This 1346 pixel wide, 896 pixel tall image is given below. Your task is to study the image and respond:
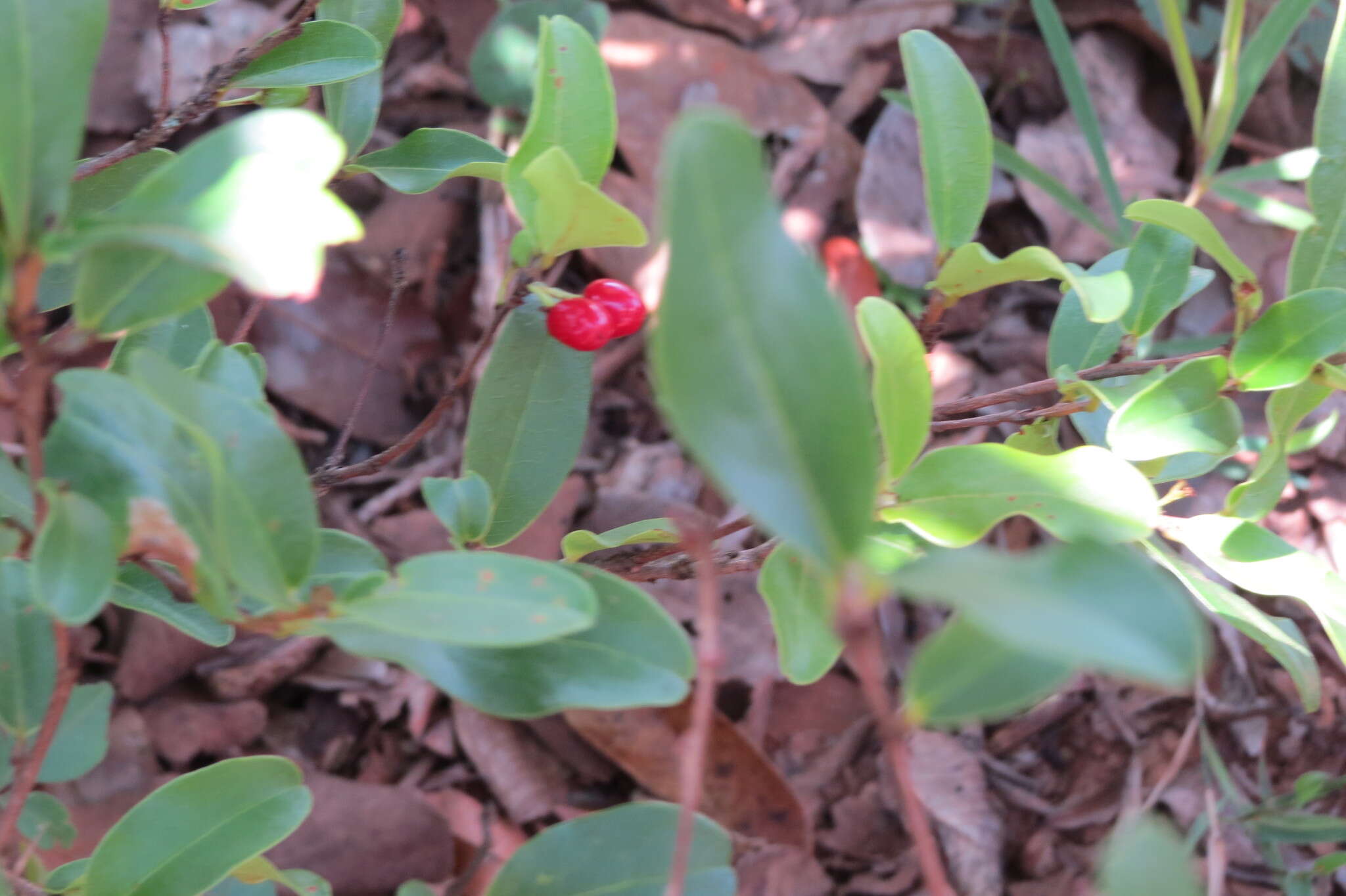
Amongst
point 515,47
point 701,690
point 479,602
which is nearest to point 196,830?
point 479,602

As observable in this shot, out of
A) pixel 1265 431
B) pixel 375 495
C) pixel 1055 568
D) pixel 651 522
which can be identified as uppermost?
pixel 1055 568

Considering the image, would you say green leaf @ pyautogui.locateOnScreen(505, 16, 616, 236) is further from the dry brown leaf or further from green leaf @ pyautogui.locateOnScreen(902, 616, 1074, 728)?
the dry brown leaf

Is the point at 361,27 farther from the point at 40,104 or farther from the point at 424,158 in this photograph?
the point at 40,104

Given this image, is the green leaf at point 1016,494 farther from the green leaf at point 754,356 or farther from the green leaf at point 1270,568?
the green leaf at point 754,356

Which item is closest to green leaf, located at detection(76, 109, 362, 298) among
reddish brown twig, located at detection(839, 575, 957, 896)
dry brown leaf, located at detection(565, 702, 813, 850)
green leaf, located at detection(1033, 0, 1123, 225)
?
reddish brown twig, located at detection(839, 575, 957, 896)

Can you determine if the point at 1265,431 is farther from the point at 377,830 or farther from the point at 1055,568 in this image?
the point at 1055,568

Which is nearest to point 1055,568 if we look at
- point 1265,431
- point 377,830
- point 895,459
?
point 895,459
